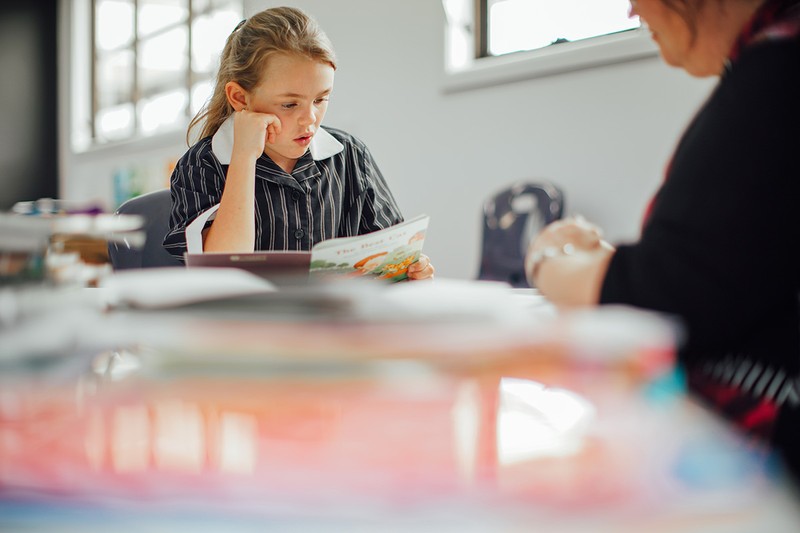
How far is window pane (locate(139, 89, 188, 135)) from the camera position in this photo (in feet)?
17.3

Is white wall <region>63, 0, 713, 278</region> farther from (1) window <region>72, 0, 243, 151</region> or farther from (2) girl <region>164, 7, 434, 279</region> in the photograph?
(1) window <region>72, 0, 243, 151</region>

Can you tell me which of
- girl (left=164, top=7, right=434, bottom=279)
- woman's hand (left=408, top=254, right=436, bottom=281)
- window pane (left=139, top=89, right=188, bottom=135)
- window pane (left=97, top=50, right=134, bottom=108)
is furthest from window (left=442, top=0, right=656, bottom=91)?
window pane (left=97, top=50, right=134, bottom=108)

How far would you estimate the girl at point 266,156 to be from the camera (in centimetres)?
103

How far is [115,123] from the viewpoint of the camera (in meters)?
6.04

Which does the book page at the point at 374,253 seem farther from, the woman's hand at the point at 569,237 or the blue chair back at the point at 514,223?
the blue chair back at the point at 514,223

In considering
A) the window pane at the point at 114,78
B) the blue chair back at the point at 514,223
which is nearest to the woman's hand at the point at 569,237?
the blue chair back at the point at 514,223

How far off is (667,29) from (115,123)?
6.27 meters

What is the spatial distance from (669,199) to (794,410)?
0.44ft

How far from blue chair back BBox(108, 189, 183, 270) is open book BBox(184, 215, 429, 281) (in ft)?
1.71

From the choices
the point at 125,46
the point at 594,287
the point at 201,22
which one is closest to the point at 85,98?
the point at 125,46

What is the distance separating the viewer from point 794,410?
338mm

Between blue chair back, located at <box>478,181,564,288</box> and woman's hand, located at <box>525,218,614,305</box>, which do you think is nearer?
woman's hand, located at <box>525,218,614,305</box>

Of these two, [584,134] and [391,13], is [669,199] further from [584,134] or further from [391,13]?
[391,13]

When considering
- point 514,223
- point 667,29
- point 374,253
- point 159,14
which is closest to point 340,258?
point 374,253
